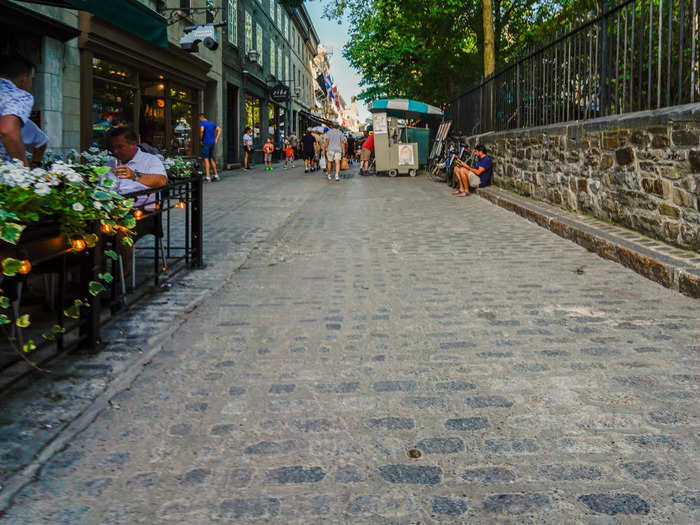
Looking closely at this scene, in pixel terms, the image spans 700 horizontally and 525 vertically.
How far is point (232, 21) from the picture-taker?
25484mm

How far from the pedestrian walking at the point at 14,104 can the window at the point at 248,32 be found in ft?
81.8

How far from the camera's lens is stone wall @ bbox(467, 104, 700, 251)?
6145 millimetres

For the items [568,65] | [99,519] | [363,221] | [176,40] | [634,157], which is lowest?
[99,519]

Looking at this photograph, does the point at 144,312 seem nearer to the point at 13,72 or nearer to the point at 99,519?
the point at 13,72

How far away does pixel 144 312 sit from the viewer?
4930mm

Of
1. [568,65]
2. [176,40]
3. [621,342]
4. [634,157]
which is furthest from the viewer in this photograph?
[176,40]

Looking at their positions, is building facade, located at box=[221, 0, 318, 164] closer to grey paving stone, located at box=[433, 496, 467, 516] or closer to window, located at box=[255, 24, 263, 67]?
window, located at box=[255, 24, 263, 67]

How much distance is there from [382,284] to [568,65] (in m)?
5.81

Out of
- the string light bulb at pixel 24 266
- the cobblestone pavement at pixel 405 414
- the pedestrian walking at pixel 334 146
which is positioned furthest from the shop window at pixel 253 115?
the string light bulb at pixel 24 266

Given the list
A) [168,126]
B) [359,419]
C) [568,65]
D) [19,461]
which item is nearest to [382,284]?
[359,419]

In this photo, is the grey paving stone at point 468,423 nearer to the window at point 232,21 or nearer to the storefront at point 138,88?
the storefront at point 138,88

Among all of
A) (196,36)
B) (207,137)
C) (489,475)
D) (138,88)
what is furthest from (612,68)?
(196,36)

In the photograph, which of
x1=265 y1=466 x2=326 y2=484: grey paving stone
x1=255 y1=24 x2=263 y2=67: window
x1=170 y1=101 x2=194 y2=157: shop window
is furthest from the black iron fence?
x1=255 y1=24 x2=263 y2=67: window

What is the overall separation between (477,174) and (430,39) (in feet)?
48.2
